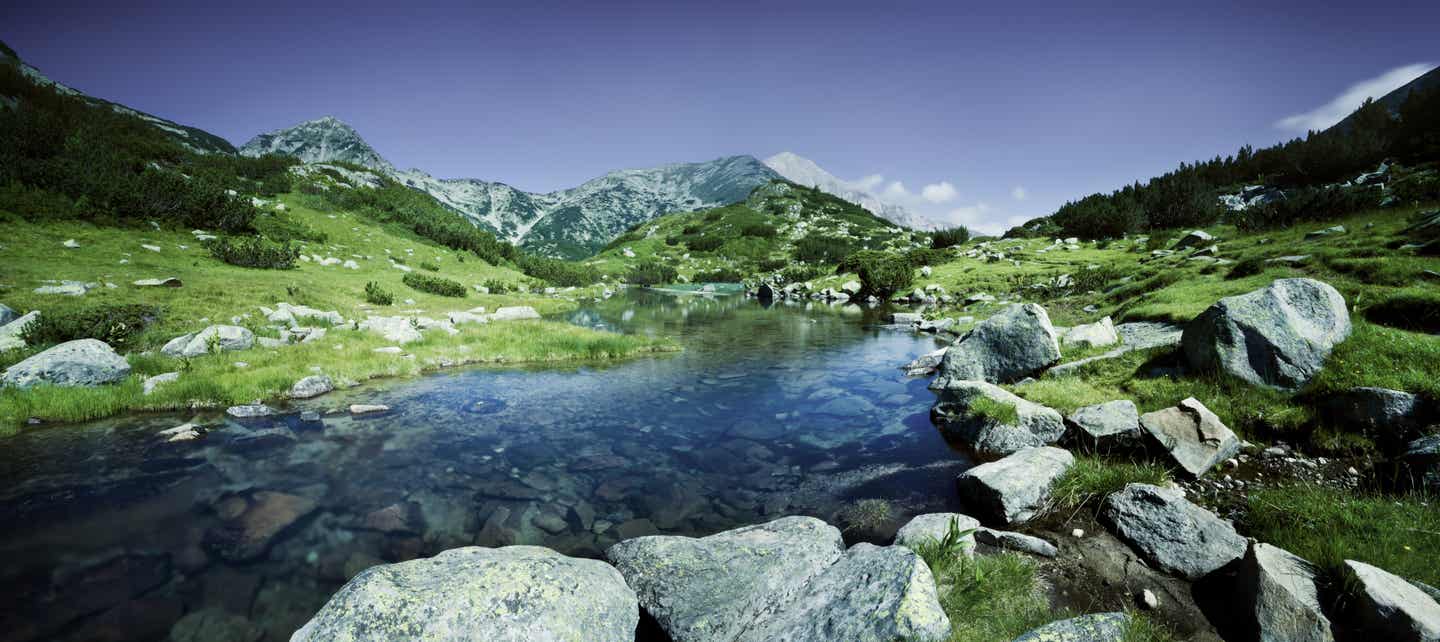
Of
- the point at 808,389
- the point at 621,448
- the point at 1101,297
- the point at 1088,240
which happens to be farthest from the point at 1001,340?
the point at 1088,240

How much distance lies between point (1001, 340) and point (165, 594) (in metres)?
19.1

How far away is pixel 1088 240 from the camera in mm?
54188

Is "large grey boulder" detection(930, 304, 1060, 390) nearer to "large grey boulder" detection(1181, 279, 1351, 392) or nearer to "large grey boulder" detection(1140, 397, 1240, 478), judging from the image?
"large grey boulder" detection(1181, 279, 1351, 392)

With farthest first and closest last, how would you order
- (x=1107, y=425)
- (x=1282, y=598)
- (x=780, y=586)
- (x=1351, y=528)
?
(x=1107, y=425)
(x=780, y=586)
(x=1351, y=528)
(x=1282, y=598)

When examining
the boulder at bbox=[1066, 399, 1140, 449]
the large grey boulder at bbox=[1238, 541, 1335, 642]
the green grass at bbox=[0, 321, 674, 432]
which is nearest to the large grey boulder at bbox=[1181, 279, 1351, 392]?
the boulder at bbox=[1066, 399, 1140, 449]

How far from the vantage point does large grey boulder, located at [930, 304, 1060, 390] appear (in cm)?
1471

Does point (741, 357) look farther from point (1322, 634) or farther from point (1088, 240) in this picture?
point (1088, 240)

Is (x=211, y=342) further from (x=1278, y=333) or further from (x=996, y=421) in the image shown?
(x=1278, y=333)

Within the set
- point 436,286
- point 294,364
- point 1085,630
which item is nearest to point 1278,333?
point 1085,630

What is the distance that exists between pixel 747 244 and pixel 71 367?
142 meters

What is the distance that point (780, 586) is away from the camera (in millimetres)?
5977

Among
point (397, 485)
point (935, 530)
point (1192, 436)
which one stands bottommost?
point (397, 485)

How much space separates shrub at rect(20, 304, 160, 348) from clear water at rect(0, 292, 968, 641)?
248 inches

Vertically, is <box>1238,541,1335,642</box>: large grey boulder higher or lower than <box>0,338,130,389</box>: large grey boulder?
lower
